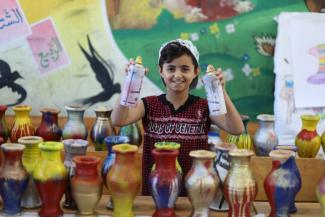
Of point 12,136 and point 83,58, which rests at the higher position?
point 83,58

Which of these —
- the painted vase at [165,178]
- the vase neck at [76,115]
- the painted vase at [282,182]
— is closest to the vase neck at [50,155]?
the painted vase at [165,178]

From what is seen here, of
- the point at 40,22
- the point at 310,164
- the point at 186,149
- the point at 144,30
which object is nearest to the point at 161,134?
the point at 186,149

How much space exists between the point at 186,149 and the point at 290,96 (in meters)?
0.79

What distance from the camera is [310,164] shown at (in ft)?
6.48

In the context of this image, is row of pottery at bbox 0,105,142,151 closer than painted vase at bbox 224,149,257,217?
No

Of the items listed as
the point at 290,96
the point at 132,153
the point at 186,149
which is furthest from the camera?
the point at 290,96

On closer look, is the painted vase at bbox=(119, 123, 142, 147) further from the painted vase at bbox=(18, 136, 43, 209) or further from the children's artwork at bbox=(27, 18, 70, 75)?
the painted vase at bbox=(18, 136, 43, 209)

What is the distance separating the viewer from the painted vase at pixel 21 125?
201cm

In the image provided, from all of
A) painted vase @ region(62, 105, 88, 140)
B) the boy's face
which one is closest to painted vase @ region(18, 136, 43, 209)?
the boy's face

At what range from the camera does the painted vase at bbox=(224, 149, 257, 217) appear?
1.41m

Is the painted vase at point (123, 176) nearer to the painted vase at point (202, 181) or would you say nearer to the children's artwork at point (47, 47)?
the painted vase at point (202, 181)

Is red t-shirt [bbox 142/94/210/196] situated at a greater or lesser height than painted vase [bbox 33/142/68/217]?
greater

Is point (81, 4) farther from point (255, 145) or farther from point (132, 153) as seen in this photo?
point (132, 153)

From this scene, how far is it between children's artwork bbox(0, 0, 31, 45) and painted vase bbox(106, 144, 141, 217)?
127 centimetres
